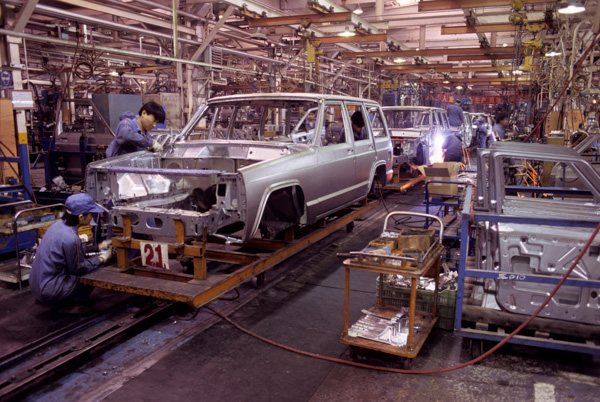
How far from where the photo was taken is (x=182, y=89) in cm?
1069

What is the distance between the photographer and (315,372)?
327 centimetres

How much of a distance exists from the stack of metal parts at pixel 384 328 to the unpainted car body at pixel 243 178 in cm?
123

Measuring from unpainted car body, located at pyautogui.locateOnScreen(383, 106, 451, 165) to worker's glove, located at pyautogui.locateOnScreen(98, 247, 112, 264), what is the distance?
726 centimetres

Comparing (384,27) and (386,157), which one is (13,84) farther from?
(384,27)

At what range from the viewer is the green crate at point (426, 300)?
12.5 feet

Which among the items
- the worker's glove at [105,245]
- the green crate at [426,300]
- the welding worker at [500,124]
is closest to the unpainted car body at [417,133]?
the welding worker at [500,124]

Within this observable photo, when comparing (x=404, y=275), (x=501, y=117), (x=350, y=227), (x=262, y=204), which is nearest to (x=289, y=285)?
(x=262, y=204)

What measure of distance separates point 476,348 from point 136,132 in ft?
13.4

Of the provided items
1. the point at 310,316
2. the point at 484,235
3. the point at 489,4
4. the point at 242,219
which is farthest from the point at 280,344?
the point at 489,4

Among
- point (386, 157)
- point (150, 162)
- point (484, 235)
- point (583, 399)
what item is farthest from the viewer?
point (386, 157)

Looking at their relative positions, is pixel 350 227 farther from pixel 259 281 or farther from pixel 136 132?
pixel 136 132

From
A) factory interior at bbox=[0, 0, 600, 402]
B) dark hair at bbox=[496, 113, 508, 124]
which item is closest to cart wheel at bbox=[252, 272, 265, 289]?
factory interior at bbox=[0, 0, 600, 402]

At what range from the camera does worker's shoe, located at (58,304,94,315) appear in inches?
160

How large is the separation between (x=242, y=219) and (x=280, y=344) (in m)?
1.06
